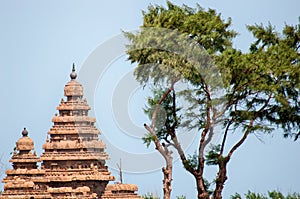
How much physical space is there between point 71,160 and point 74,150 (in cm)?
68

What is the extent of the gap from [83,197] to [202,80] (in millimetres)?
10089

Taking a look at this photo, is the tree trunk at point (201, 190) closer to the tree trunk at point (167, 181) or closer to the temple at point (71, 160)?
the tree trunk at point (167, 181)

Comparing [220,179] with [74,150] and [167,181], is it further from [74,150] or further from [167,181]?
[74,150]

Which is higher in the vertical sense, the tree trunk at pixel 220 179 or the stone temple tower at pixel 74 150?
the stone temple tower at pixel 74 150

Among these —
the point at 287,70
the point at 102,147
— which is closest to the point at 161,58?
the point at 287,70

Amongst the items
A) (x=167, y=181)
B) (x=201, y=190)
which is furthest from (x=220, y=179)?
(x=167, y=181)

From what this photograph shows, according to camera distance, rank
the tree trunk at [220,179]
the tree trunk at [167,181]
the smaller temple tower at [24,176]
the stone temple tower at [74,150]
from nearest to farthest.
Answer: the tree trunk at [167,181]
the tree trunk at [220,179]
the smaller temple tower at [24,176]
the stone temple tower at [74,150]

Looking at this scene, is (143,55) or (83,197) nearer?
(143,55)

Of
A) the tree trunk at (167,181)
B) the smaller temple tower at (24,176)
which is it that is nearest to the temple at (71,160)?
the smaller temple tower at (24,176)

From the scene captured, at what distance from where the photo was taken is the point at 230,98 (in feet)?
239

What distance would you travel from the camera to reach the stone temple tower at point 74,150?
269 ft

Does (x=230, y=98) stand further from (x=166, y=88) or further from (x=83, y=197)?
(x=83, y=197)

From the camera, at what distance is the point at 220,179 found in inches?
2857

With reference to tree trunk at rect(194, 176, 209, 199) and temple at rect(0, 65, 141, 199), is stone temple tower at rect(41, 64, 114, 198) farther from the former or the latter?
tree trunk at rect(194, 176, 209, 199)
